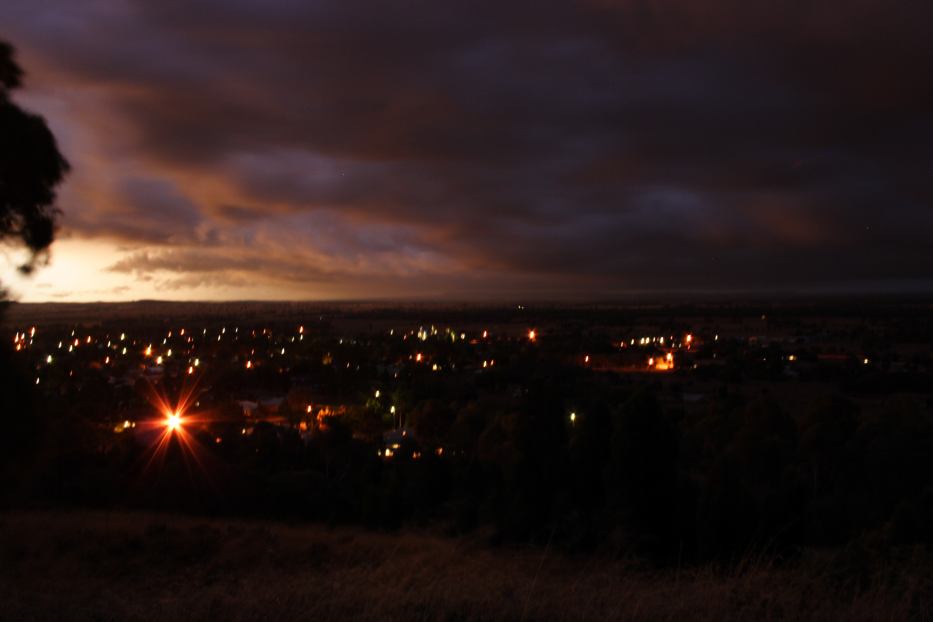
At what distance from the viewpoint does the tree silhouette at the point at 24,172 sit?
738 cm

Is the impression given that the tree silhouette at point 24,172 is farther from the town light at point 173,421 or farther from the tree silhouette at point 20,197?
the town light at point 173,421

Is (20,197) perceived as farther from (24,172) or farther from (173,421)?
(173,421)

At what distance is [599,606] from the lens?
5762 mm

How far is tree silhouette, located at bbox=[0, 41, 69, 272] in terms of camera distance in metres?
7.38

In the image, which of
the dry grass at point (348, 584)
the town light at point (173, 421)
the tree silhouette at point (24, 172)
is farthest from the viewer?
the town light at point (173, 421)

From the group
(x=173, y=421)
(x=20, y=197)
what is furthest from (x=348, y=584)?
(x=173, y=421)

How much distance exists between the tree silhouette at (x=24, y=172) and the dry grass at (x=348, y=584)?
361 centimetres

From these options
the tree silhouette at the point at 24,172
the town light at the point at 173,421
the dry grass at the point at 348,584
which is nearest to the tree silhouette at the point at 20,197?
the tree silhouette at the point at 24,172

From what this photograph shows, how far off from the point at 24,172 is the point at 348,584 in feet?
17.4

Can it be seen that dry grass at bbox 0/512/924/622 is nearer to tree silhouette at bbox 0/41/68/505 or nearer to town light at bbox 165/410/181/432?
tree silhouette at bbox 0/41/68/505

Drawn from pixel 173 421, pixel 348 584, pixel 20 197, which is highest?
pixel 20 197

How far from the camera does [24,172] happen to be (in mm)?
7480

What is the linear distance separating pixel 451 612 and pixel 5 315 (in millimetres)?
5724

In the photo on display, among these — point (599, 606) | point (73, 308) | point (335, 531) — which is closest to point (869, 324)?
point (335, 531)
